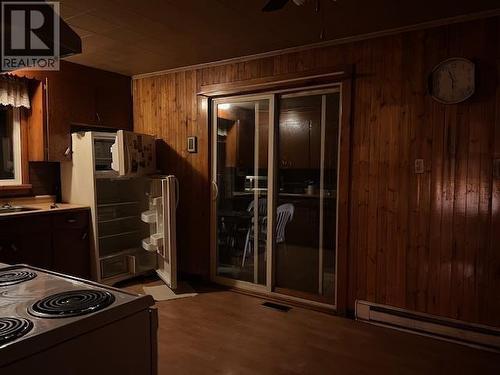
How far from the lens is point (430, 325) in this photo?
8.63 ft

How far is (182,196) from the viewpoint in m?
3.90

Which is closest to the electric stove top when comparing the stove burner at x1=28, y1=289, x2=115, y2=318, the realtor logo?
the stove burner at x1=28, y1=289, x2=115, y2=318

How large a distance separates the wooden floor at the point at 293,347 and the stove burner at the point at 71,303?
1287 millimetres

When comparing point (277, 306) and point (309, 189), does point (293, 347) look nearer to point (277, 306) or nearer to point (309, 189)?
point (277, 306)

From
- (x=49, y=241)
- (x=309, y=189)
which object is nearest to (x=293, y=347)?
(x=309, y=189)

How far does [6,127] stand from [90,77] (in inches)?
36.7

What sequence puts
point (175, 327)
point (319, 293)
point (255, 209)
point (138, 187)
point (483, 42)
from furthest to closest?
point (138, 187)
point (255, 209)
point (319, 293)
point (175, 327)
point (483, 42)

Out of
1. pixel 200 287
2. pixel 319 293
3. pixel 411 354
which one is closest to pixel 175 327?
pixel 200 287

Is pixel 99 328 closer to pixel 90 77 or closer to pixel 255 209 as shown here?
pixel 255 209

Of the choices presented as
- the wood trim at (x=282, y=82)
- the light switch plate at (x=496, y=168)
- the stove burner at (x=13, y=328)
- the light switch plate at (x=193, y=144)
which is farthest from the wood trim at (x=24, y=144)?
the light switch plate at (x=496, y=168)

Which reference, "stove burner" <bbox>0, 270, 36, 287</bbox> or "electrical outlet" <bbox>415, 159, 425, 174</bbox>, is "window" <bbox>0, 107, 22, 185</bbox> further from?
"electrical outlet" <bbox>415, 159, 425, 174</bbox>

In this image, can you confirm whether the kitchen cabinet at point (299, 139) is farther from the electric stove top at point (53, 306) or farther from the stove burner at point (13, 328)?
the stove burner at point (13, 328)

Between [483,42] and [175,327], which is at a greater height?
[483,42]

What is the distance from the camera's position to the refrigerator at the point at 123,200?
11.1 feet
